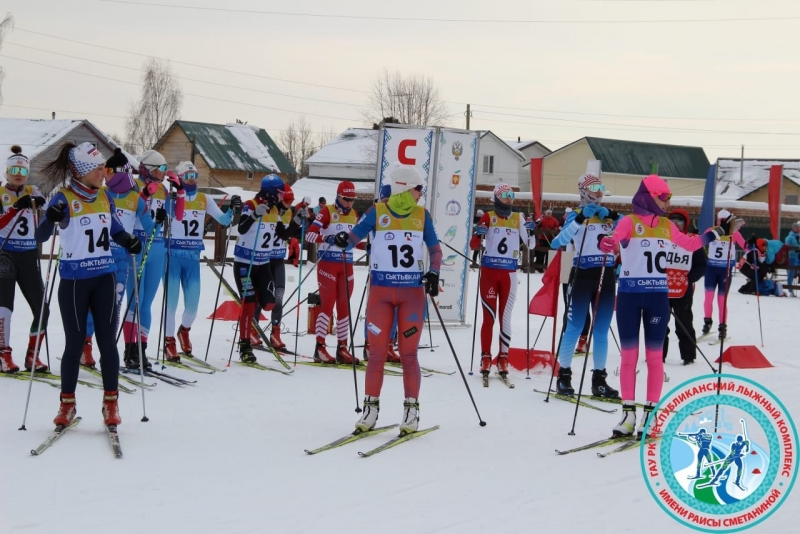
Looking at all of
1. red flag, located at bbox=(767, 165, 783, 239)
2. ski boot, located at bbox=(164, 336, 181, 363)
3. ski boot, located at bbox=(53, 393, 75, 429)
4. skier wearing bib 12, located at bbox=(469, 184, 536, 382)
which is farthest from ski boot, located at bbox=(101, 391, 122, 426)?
red flag, located at bbox=(767, 165, 783, 239)

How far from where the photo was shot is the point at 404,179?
6438mm

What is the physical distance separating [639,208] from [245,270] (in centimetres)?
506

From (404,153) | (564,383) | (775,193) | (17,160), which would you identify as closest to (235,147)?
(775,193)

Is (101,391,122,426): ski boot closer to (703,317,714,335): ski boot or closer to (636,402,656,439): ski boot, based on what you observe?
(636,402,656,439): ski boot

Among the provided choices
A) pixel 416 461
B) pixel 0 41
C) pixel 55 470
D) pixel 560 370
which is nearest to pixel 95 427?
pixel 55 470

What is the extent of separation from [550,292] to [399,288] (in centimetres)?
445

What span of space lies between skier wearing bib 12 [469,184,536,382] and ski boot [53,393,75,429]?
4.45m

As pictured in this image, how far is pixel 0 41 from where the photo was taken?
3750 centimetres

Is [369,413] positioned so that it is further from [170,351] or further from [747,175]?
[747,175]

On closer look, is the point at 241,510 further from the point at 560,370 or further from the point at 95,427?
the point at 560,370

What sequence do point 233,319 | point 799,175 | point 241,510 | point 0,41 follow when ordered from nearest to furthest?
point 241,510 < point 233,319 < point 0,41 < point 799,175

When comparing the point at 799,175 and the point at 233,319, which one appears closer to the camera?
the point at 233,319

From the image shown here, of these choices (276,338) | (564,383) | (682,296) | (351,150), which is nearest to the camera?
(564,383)

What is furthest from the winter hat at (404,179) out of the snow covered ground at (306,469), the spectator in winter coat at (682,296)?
the spectator in winter coat at (682,296)
